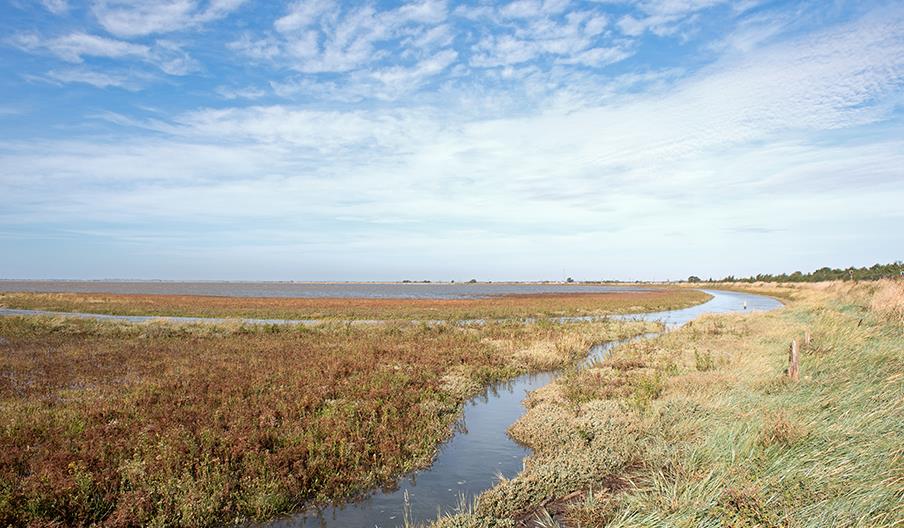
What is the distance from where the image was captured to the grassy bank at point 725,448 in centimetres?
639

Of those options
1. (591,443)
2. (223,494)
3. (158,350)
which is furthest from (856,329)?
(158,350)

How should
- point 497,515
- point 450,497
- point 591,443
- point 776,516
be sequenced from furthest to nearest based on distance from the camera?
point 591,443 < point 450,497 < point 497,515 < point 776,516

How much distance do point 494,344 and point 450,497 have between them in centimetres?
1719

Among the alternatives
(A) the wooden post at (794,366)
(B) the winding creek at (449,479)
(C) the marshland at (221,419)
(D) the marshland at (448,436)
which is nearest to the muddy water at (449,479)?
(B) the winding creek at (449,479)

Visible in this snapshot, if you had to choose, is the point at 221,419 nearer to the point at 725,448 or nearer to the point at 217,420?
the point at 217,420

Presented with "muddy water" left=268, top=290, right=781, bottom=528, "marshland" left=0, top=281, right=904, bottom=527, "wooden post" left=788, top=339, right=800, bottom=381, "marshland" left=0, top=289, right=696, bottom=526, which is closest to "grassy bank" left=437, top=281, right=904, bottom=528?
"marshland" left=0, top=281, right=904, bottom=527

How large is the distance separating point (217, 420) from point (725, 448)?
36.3 feet

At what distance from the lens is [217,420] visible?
11.9 metres

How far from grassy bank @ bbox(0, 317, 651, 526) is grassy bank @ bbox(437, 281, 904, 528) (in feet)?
10.2

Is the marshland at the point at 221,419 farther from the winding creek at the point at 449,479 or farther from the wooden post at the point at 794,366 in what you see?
the wooden post at the point at 794,366

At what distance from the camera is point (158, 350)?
23.1m

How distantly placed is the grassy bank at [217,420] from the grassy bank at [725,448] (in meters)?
3.10

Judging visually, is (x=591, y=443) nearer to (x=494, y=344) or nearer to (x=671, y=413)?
(x=671, y=413)

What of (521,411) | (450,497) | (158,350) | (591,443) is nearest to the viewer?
(450,497)
